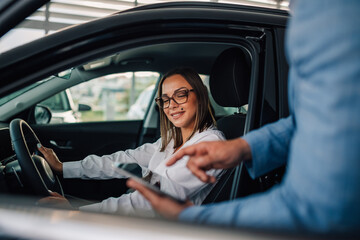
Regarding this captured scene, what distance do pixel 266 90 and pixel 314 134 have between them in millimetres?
715

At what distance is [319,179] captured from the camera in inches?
23.7

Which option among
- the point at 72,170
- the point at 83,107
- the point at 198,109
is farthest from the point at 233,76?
the point at 83,107

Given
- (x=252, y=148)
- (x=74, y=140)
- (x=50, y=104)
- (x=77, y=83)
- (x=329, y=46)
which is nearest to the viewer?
(x=329, y=46)

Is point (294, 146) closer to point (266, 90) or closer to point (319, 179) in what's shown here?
point (319, 179)

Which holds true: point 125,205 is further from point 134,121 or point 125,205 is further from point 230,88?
point 134,121

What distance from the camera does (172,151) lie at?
5.87ft

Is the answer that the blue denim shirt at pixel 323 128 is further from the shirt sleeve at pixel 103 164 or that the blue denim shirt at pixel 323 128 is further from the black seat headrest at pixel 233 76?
the shirt sleeve at pixel 103 164

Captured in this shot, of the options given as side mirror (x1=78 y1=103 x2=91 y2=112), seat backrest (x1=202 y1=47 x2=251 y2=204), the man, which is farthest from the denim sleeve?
side mirror (x1=78 y1=103 x2=91 y2=112)

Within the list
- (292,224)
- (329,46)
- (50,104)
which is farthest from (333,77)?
(50,104)

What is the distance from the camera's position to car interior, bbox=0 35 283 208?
1.34 metres

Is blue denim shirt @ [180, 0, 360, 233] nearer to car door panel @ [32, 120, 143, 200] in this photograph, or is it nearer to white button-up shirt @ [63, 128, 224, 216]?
white button-up shirt @ [63, 128, 224, 216]

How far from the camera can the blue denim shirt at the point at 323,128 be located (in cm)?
56

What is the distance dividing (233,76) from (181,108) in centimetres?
37

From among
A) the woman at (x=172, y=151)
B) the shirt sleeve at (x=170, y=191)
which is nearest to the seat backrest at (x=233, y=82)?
the woman at (x=172, y=151)
